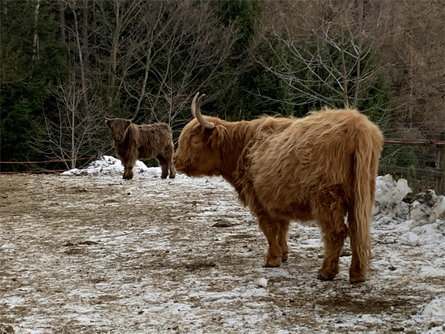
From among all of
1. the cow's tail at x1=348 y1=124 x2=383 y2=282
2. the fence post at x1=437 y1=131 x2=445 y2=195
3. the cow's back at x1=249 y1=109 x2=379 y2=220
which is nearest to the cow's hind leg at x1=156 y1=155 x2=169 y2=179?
the fence post at x1=437 y1=131 x2=445 y2=195

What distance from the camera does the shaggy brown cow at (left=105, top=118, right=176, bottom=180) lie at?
12.2 m

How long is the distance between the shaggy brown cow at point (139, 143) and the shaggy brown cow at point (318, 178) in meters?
6.98

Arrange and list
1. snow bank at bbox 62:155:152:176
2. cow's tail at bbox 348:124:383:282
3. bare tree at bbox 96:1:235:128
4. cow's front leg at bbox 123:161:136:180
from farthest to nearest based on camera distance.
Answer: bare tree at bbox 96:1:235:128, snow bank at bbox 62:155:152:176, cow's front leg at bbox 123:161:136:180, cow's tail at bbox 348:124:383:282

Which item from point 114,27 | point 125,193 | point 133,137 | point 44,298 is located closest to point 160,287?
point 44,298

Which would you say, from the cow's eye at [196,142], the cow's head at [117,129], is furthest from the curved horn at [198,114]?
the cow's head at [117,129]

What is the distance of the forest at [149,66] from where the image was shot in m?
22.5

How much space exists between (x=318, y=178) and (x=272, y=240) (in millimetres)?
987

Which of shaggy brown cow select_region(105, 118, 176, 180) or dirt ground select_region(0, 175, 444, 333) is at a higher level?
shaggy brown cow select_region(105, 118, 176, 180)

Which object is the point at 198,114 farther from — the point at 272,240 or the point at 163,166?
the point at 163,166

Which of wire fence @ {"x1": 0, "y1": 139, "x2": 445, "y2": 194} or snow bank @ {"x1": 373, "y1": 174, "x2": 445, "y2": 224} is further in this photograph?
wire fence @ {"x1": 0, "y1": 139, "x2": 445, "y2": 194}

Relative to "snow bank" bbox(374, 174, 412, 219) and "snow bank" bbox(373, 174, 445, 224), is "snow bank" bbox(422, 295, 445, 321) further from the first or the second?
"snow bank" bbox(374, 174, 412, 219)

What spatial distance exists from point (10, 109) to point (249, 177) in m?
19.5

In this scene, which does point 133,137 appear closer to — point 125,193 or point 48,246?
point 125,193

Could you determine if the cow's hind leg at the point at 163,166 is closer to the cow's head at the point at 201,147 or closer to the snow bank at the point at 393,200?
the snow bank at the point at 393,200
